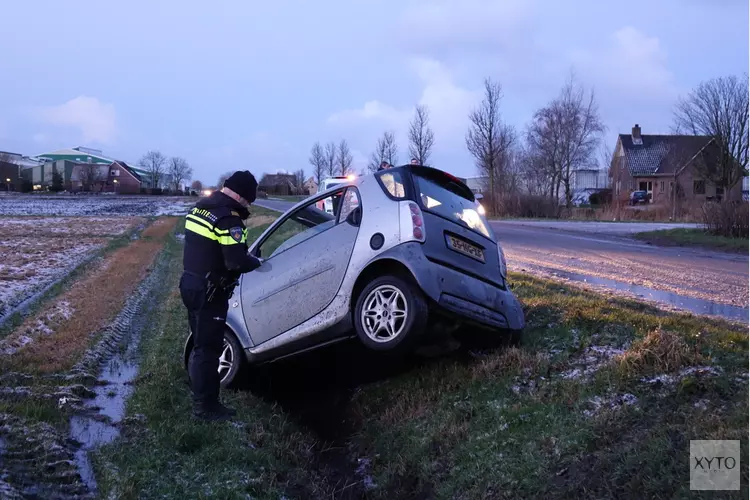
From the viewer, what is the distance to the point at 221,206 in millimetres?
4945

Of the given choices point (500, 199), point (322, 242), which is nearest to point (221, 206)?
point (322, 242)

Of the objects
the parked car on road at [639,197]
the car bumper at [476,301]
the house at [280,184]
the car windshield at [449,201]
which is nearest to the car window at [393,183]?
the car windshield at [449,201]

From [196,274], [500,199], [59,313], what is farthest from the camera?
[500,199]

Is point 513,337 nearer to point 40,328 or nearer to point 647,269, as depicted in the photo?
point 40,328

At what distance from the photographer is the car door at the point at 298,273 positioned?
17.6 ft

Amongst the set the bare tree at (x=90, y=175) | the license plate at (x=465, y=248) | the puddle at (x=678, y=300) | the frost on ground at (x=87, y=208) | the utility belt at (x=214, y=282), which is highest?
the bare tree at (x=90, y=175)

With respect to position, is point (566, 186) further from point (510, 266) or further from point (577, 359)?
point (577, 359)

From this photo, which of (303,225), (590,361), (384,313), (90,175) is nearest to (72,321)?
(303,225)

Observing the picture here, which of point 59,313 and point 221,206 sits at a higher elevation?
point 221,206

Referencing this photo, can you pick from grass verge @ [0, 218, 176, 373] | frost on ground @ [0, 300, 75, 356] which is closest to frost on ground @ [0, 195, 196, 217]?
grass verge @ [0, 218, 176, 373]

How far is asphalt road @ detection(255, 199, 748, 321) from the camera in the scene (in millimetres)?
7945

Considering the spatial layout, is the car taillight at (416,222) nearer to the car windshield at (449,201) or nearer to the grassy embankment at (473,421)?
the car windshield at (449,201)

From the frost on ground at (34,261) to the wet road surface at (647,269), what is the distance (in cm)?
819

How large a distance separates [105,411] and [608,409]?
3.81m
